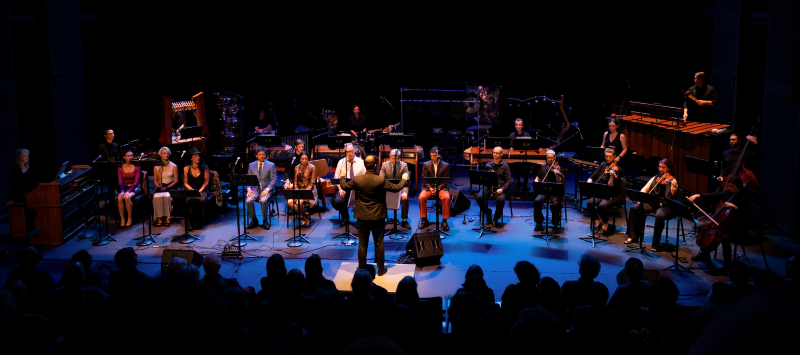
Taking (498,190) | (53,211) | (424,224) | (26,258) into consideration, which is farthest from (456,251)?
(53,211)

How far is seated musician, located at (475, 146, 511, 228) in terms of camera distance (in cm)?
1072

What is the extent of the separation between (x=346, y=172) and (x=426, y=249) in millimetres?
2748

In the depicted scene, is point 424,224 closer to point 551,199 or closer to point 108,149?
point 551,199

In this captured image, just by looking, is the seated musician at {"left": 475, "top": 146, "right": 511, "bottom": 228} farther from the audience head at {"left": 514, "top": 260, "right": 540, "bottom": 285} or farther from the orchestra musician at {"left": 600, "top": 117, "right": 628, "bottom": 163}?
the audience head at {"left": 514, "top": 260, "right": 540, "bottom": 285}

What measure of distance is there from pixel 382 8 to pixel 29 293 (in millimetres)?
11536

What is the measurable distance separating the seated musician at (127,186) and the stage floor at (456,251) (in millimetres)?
294

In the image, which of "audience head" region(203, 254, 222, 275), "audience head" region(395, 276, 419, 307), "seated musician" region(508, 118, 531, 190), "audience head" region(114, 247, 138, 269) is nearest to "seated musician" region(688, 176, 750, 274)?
"seated musician" region(508, 118, 531, 190)

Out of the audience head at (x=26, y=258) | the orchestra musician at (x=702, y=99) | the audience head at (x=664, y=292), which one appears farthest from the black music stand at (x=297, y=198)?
the orchestra musician at (x=702, y=99)

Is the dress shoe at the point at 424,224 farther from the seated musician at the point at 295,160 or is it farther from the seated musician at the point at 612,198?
the seated musician at the point at 612,198

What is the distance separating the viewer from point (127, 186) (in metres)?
11.0

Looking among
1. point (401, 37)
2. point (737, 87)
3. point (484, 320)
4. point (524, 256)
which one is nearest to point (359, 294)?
point (484, 320)

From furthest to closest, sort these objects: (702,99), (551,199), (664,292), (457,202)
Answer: (702,99), (457,202), (551,199), (664,292)

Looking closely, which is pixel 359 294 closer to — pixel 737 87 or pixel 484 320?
pixel 484 320

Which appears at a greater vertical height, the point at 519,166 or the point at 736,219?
the point at 519,166
